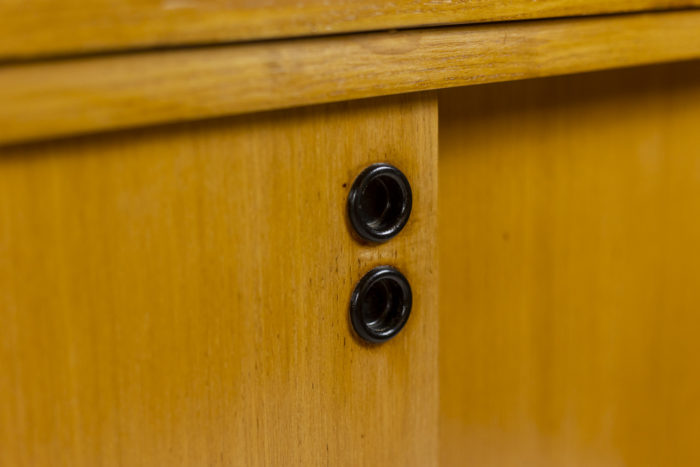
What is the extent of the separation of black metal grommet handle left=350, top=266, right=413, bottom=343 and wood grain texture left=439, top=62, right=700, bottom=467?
0.09 m

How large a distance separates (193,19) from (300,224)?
8cm

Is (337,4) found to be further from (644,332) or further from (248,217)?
(644,332)

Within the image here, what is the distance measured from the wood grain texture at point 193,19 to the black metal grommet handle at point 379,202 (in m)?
0.06

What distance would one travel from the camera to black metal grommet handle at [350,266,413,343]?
1.03 feet

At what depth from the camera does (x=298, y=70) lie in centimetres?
27

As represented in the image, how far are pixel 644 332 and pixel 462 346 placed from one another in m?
0.11

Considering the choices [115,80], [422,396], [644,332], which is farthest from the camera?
[644,332]

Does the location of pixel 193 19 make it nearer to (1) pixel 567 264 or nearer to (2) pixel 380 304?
(2) pixel 380 304

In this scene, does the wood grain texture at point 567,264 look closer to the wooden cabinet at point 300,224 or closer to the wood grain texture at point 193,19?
the wooden cabinet at point 300,224

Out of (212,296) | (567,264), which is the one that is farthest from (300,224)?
(567,264)

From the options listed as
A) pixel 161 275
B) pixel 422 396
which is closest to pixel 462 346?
pixel 422 396

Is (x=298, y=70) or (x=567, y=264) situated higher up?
(x=298, y=70)

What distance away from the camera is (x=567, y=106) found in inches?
16.4

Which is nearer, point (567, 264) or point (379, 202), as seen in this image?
point (379, 202)
